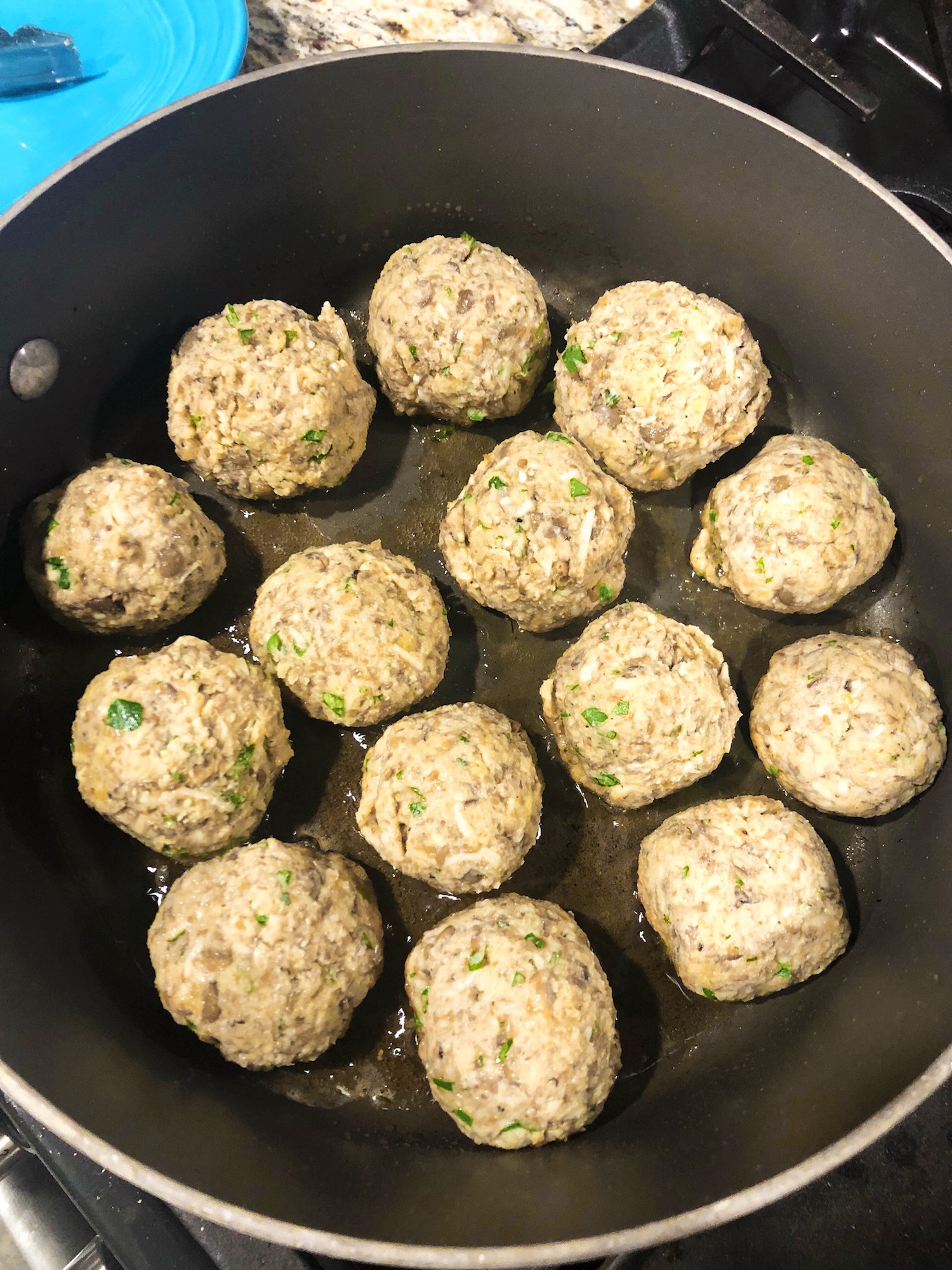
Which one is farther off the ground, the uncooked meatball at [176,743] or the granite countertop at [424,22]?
the granite countertop at [424,22]

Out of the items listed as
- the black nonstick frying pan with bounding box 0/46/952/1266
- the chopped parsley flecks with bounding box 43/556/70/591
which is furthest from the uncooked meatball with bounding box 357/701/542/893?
the chopped parsley flecks with bounding box 43/556/70/591

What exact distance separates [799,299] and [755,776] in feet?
4.77

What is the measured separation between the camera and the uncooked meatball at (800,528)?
2203 millimetres

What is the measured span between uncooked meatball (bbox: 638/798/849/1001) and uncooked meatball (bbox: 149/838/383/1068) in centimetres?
81

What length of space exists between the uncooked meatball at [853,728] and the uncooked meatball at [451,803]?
28.3 inches

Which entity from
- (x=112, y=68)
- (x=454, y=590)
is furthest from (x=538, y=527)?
(x=112, y=68)

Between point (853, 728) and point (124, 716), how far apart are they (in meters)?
1.86

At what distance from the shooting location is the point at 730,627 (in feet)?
8.46

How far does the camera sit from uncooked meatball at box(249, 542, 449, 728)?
2104 mm

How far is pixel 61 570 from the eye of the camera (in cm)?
217

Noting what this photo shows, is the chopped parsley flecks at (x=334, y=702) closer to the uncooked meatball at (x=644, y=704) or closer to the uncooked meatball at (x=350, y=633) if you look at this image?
the uncooked meatball at (x=350, y=633)

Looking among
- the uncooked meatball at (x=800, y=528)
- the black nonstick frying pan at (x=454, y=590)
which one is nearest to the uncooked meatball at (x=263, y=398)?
the black nonstick frying pan at (x=454, y=590)

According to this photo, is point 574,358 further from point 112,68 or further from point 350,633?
point 112,68

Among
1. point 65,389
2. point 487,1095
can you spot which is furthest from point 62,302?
point 487,1095
